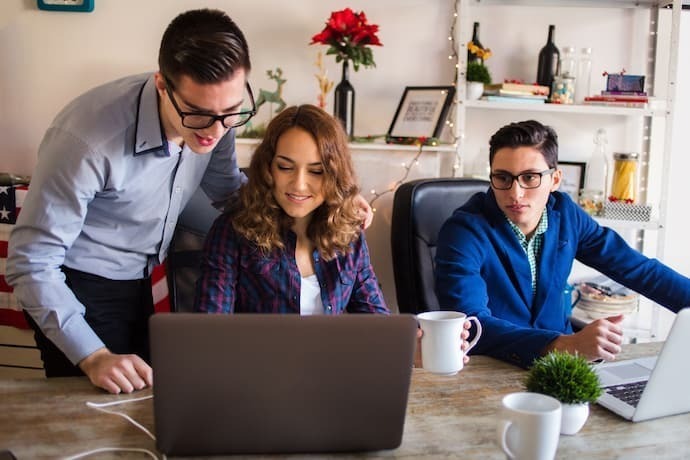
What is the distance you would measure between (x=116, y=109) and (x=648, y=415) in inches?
50.6

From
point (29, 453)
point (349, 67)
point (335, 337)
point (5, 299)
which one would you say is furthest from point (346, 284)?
point (5, 299)

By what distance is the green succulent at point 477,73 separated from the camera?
2.89 m

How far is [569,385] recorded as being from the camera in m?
1.20

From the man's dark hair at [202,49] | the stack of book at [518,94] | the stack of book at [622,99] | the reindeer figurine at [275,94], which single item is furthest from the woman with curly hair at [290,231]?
the stack of book at [622,99]

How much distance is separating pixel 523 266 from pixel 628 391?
60 cm

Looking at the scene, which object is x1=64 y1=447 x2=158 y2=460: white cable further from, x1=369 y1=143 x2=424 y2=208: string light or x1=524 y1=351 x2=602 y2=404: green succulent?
x1=369 y1=143 x2=424 y2=208: string light

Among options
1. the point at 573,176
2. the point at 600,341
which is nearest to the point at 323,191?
the point at 600,341

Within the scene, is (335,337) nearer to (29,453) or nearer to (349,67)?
(29,453)

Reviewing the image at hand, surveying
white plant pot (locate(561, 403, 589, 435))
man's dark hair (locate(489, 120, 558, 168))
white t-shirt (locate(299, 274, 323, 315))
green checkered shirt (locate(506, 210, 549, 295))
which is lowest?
white plant pot (locate(561, 403, 589, 435))

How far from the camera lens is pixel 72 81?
9.48ft

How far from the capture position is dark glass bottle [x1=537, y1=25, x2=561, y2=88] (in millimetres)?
2963

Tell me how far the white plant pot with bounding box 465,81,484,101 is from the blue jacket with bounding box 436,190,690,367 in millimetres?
857

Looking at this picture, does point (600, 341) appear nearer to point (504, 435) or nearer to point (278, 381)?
point (504, 435)

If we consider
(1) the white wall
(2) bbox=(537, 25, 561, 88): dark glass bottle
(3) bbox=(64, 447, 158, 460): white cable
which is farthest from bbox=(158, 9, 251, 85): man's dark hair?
(2) bbox=(537, 25, 561, 88): dark glass bottle
